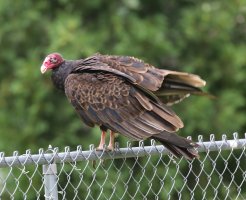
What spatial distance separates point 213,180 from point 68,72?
2.82m

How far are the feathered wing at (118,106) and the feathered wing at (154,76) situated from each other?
8 centimetres

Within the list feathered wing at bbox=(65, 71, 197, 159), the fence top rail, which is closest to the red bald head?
feathered wing at bbox=(65, 71, 197, 159)

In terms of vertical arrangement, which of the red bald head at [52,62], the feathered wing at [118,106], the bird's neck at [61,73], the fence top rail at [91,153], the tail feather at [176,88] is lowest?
the fence top rail at [91,153]

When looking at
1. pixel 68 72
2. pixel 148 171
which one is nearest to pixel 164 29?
pixel 148 171

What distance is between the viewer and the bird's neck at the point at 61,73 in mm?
5540

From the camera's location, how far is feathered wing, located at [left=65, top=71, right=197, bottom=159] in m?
4.86

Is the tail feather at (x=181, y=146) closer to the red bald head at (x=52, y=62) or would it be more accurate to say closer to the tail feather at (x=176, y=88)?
the tail feather at (x=176, y=88)

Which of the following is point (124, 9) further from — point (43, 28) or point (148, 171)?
A: point (148, 171)

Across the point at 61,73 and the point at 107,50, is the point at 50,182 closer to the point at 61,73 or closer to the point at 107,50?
the point at 61,73

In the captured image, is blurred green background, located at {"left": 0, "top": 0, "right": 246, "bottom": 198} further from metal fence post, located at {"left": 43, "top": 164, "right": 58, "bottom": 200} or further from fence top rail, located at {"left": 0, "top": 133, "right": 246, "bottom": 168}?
metal fence post, located at {"left": 43, "top": 164, "right": 58, "bottom": 200}

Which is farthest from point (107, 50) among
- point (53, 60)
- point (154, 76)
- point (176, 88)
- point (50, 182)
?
point (50, 182)

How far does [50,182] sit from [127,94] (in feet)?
3.18

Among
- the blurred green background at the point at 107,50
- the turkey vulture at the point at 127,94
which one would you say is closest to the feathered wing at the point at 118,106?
the turkey vulture at the point at 127,94

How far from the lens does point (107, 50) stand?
27.2ft
